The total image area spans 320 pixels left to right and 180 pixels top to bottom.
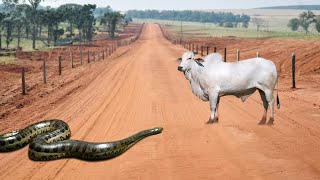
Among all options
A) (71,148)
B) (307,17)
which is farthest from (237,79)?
(307,17)

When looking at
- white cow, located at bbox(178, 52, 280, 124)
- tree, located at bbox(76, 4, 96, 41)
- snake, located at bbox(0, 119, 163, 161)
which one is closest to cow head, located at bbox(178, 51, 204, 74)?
white cow, located at bbox(178, 52, 280, 124)

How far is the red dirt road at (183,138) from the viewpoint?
8.38 metres

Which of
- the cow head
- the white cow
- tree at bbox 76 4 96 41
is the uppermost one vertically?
tree at bbox 76 4 96 41

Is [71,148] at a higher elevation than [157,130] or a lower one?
lower

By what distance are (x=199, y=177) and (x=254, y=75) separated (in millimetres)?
4488

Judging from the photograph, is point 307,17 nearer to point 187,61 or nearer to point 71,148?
point 187,61

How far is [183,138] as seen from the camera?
416 inches

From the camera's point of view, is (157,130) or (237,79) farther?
(157,130)

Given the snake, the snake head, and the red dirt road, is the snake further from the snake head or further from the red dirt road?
the snake head

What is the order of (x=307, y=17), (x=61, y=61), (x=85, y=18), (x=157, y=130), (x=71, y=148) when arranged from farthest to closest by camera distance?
(x=307, y=17) < (x=85, y=18) < (x=61, y=61) < (x=157, y=130) < (x=71, y=148)

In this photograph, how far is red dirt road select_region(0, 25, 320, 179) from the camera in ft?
27.5

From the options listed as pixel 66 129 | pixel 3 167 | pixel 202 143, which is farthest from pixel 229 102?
pixel 3 167

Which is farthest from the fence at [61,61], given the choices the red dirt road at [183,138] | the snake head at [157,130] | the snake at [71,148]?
the snake head at [157,130]

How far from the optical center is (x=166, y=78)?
23.0 metres
